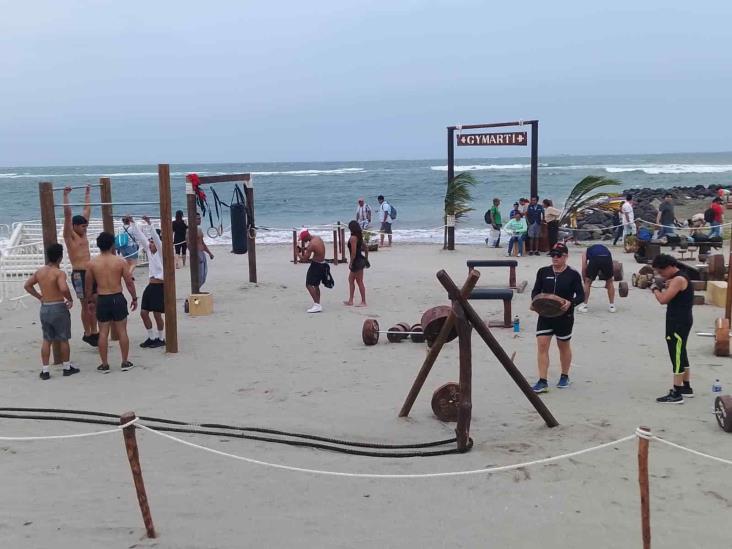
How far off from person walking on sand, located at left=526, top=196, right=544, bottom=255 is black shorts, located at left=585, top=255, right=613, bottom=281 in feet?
22.9

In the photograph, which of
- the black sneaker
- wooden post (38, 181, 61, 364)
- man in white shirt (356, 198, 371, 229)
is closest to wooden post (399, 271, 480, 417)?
the black sneaker

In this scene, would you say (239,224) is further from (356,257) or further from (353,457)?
(353,457)

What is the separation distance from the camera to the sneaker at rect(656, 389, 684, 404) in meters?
6.62

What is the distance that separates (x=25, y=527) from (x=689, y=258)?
15351 mm

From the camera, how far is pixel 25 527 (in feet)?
15.1

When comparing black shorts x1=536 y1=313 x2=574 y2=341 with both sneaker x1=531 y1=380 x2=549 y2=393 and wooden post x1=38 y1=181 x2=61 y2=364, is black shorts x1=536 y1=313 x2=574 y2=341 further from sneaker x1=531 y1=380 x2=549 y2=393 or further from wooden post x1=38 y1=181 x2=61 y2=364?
wooden post x1=38 y1=181 x2=61 y2=364

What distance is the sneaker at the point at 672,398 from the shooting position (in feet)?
21.7

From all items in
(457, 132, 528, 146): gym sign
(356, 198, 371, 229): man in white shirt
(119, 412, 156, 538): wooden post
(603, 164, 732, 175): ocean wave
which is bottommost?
(119, 412, 156, 538): wooden post

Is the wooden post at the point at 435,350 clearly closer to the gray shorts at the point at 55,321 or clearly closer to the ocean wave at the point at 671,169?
the gray shorts at the point at 55,321

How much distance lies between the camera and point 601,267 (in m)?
10.7

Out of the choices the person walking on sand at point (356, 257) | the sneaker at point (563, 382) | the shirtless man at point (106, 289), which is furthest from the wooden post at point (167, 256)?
the sneaker at point (563, 382)

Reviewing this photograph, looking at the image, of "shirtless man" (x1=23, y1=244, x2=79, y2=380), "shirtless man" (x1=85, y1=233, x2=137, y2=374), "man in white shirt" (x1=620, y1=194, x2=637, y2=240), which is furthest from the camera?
"man in white shirt" (x1=620, y1=194, x2=637, y2=240)

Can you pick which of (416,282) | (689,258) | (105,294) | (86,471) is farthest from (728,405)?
(689,258)

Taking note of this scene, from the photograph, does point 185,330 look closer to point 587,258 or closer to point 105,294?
point 105,294
